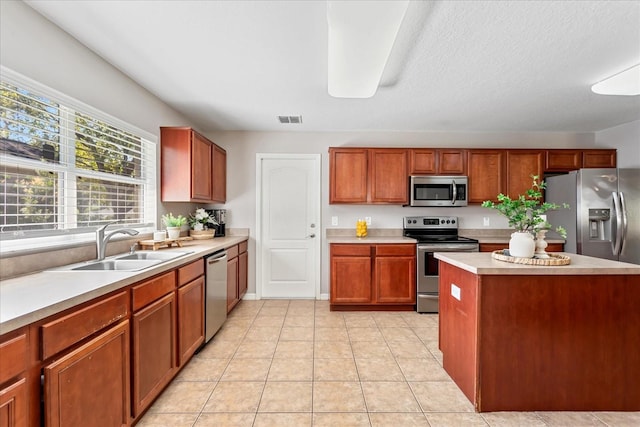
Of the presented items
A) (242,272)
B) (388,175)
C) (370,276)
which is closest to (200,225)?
(242,272)

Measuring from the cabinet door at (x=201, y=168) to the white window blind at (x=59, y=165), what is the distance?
492 millimetres

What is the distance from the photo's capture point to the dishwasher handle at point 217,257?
106 inches

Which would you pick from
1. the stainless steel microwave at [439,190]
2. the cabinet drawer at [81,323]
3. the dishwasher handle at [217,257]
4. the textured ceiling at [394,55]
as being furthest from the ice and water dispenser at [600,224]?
the cabinet drawer at [81,323]

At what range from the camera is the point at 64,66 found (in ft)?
6.26

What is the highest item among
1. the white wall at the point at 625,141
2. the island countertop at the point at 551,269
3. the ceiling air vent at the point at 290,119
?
the ceiling air vent at the point at 290,119

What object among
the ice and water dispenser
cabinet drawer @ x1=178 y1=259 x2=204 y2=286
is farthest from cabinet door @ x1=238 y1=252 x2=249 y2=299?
the ice and water dispenser

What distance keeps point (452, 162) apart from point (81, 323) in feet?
13.3

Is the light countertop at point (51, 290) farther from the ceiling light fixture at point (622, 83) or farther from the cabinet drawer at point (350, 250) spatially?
the ceiling light fixture at point (622, 83)

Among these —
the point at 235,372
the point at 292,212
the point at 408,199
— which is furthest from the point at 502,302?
the point at 292,212

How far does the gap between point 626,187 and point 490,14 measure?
3.09 m

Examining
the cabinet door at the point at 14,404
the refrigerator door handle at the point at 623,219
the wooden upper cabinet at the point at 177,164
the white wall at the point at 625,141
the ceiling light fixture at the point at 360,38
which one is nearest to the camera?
the cabinet door at the point at 14,404

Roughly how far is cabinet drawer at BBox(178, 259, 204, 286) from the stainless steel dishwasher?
111 millimetres

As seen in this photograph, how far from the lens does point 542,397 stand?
182 centimetres

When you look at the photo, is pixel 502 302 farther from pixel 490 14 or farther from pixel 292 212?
pixel 292 212
